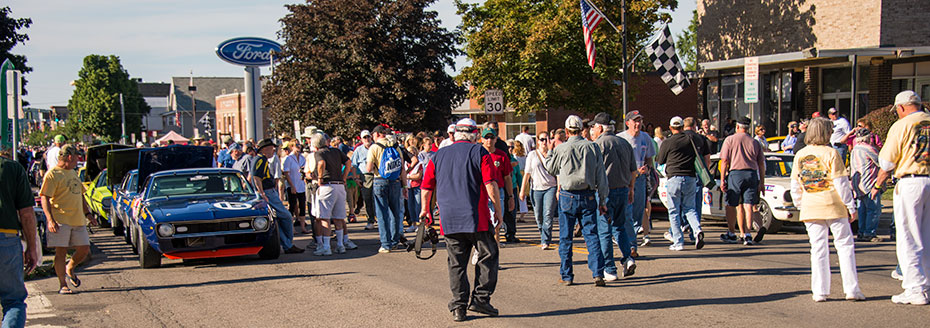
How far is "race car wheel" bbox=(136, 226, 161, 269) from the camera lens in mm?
10281

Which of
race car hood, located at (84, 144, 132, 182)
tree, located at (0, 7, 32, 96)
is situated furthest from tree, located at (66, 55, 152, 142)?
race car hood, located at (84, 144, 132, 182)

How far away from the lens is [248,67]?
37031 millimetres

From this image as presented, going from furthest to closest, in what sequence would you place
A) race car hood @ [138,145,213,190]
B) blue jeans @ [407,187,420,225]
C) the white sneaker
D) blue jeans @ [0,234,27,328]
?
race car hood @ [138,145,213,190] < blue jeans @ [407,187,420,225] < the white sneaker < blue jeans @ [0,234,27,328]

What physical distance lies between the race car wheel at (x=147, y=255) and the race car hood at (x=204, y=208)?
1.41 ft

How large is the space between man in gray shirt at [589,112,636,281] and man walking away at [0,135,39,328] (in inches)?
212

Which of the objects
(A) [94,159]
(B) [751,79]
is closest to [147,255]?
(A) [94,159]

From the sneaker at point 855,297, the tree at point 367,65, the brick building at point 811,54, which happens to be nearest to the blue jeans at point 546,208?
the sneaker at point 855,297

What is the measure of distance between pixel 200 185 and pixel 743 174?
26.4 feet

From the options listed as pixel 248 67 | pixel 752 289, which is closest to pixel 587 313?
pixel 752 289

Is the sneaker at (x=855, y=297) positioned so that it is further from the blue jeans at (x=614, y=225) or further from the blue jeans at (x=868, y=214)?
the blue jeans at (x=868, y=214)

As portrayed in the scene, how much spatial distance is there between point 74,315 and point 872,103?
83.1 ft

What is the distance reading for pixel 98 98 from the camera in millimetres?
81125

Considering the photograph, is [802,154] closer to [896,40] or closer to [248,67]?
[896,40]

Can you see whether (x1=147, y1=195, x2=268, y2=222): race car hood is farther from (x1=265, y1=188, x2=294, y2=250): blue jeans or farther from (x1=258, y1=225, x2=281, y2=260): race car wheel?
(x1=265, y1=188, x2=294, y2=250): blue jeans
